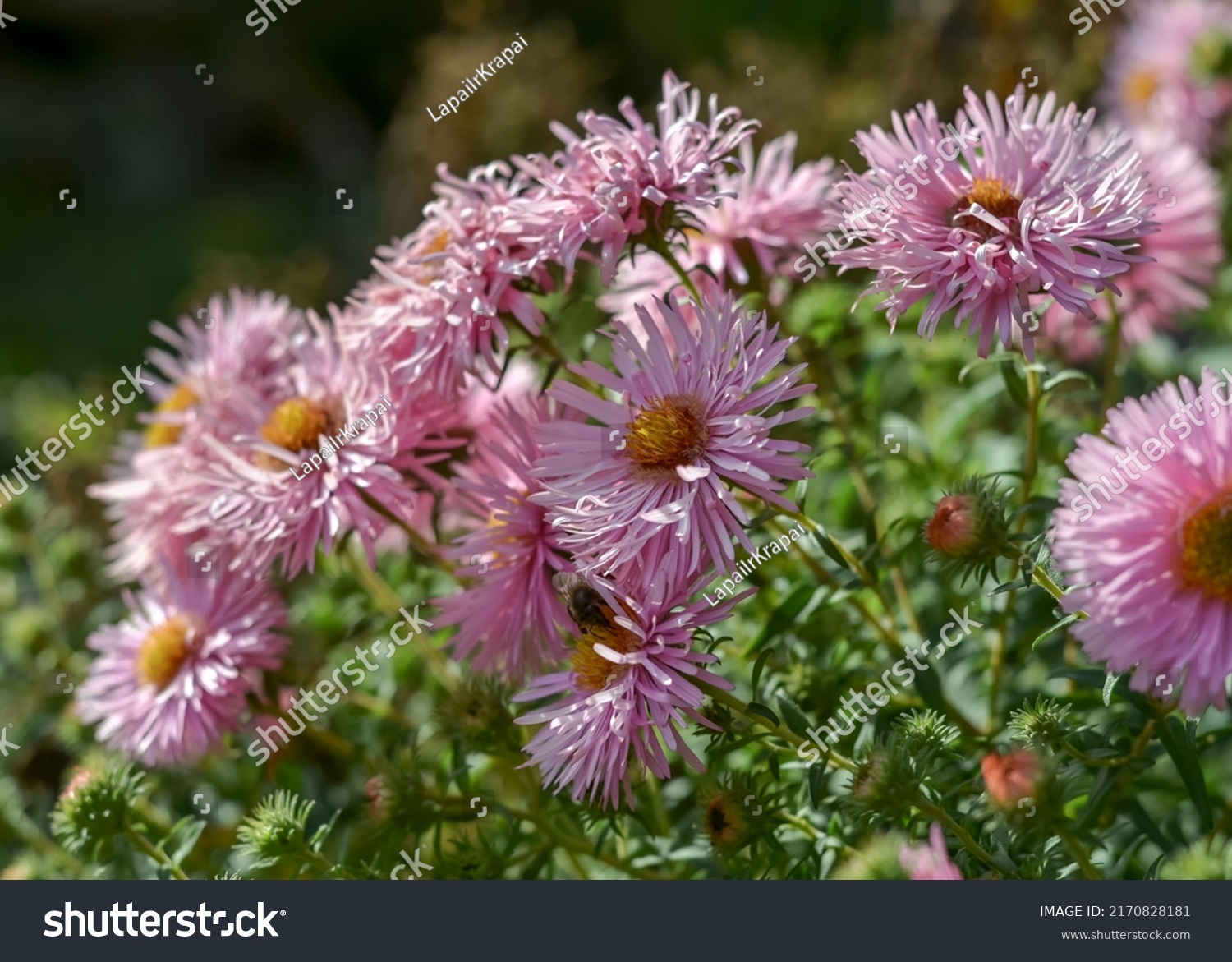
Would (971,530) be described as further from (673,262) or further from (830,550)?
(673,262)

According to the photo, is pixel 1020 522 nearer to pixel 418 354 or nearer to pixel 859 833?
pixel 859 833

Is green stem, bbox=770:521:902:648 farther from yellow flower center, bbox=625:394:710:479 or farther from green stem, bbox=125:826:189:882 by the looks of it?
green stem, bbox=125:826:189:882

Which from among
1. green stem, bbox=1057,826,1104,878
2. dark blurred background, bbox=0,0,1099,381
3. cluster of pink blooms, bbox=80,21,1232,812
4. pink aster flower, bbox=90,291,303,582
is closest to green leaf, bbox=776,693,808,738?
cluster of pink blooms, bbox=80,21,1232,812

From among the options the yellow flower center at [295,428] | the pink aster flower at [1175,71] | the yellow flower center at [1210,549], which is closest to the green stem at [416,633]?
the yellow flower center at [295,428]

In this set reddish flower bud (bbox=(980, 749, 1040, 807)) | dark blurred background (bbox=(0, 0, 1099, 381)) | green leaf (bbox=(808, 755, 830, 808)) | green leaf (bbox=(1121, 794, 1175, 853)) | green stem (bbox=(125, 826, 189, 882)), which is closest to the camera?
reddish flower bud (bbox=(980, 749, 1040, 807))

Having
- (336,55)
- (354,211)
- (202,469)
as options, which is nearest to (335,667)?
(202,469)

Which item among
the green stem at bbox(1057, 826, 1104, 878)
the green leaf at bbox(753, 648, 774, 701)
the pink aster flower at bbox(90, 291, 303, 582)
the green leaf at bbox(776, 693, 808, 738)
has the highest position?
the pink aster flower at bbox(90, 291, 303, 582)

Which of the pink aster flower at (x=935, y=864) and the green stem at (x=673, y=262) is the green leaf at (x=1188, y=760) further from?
the green stem at (x=673, y=262)
